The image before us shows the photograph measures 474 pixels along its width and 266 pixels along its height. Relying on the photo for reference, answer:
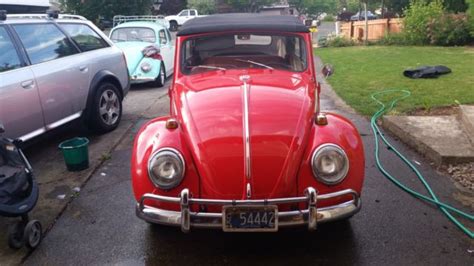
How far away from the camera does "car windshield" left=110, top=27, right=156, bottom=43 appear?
457 inches

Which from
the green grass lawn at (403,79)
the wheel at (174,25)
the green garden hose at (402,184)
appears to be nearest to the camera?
the green garden hose at (402,184)

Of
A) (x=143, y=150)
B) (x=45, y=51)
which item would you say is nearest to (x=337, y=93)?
(x=45, y=51)

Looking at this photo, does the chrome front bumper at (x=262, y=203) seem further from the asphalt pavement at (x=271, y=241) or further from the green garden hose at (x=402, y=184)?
the green garden hose at (x=402, y=184)

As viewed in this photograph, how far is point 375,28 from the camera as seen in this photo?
22.3m

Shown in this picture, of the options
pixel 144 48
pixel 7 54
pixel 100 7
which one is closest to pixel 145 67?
pixel 144 48

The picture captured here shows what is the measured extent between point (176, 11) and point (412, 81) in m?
37.2

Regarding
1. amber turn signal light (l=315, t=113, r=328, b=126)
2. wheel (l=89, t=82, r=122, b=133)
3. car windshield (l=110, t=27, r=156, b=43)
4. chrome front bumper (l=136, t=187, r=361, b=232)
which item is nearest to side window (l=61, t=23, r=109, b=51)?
wheel (l=89, t=82, r=122, b=133)

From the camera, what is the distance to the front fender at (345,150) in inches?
120

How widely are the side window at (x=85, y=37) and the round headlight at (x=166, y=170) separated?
380 centimetres

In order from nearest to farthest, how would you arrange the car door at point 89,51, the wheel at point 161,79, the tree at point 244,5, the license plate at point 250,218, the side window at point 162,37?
the license plate at point 250,218 < the car door at point 89,51 < the wheel at point 161,79 < the side window at point 162,37 < the tree at point 244,5

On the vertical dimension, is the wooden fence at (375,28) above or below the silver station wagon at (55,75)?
below

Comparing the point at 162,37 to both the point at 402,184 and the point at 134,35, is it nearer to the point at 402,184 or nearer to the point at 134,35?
the point at 134,35

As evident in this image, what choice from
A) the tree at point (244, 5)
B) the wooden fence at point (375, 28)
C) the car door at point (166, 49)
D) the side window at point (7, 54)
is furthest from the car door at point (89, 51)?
the tree at point (244, 5)

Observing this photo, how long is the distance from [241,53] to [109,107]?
295cm
